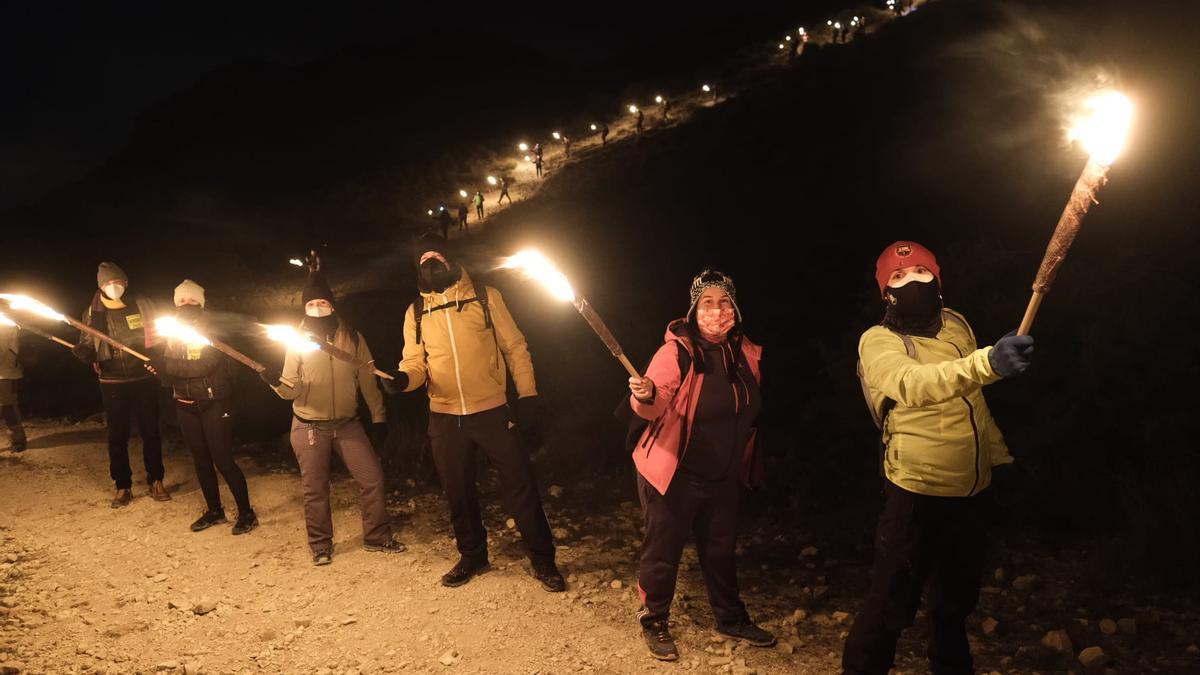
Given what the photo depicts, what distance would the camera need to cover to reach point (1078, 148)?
12.9m

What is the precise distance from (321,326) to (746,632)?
14.0 ft

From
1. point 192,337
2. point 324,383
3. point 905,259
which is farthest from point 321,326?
point 905,259

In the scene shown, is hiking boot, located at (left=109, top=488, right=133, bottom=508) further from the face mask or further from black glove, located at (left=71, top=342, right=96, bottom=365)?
the face mask

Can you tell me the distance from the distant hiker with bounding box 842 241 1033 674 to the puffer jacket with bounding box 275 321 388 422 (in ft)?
13.8

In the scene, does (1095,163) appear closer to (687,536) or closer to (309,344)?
(687,536)

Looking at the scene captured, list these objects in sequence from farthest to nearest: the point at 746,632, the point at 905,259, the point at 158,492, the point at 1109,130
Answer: the point at 158,492 < the point at 746,632 < the point at 905,259 < the point at 1109,130

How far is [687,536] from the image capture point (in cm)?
431

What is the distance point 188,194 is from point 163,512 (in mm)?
47707

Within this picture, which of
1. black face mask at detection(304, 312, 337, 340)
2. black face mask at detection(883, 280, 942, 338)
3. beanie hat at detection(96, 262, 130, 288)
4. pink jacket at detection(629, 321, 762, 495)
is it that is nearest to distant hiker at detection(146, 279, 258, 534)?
beanie hat at detection(96, 262, 130, 288)

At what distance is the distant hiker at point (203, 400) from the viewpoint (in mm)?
6445

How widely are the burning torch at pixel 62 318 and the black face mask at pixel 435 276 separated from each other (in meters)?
3.67

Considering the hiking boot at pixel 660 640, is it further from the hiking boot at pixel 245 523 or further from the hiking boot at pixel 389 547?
the hiking boot at pixel 245 523

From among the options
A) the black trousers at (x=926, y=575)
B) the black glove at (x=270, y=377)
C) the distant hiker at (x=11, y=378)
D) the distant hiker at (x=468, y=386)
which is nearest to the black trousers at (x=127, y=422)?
the black glove at (x=270, y=377)

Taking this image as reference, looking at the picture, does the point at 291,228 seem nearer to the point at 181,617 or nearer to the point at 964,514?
the point at 181,617
